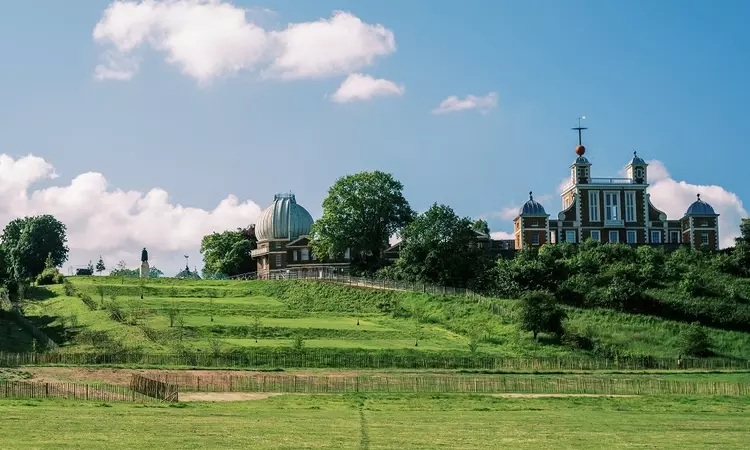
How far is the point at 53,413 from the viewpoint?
43.3 m

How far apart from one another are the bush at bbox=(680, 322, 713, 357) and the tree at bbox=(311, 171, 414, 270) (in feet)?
158

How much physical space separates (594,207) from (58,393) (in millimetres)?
84512

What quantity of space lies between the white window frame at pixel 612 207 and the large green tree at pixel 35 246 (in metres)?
83.5

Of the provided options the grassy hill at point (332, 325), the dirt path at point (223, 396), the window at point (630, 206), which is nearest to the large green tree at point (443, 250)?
the grassy hill at point (332, 325)

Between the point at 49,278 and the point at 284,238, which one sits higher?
the point at 284,238

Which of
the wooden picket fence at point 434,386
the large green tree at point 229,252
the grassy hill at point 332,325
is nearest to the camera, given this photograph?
the wooden picket fence at point 434,386

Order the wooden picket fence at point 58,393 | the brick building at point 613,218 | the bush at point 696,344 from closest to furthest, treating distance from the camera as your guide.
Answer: the wooden picket fence at point 58,393 < the bush at point 696,344 < the brick building at point 613,218

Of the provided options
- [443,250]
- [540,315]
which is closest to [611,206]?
[443,250]

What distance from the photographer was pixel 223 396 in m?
55.5

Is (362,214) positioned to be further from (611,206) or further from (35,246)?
(35,246)

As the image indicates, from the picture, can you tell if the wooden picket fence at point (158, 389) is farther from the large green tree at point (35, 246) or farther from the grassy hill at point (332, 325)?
the large green tree at point (35, 246)

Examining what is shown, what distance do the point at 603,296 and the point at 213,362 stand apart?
4178 cm

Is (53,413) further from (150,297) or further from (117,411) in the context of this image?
(150,297)

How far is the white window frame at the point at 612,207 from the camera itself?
122938mm
